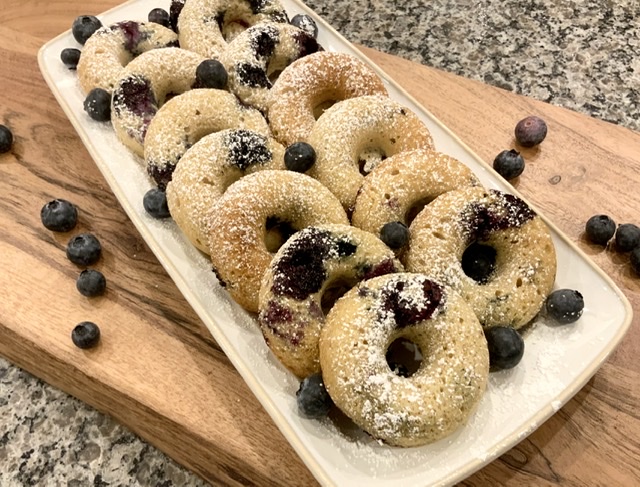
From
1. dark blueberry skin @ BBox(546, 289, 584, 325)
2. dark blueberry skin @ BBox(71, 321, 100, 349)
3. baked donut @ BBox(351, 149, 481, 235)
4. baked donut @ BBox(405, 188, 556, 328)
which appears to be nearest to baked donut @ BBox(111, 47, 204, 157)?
dark blueberry skin @ BBox(71, 321, 100, 349)

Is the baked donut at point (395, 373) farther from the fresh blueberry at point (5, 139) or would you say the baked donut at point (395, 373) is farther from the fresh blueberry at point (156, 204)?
the fresh blueberry at point (5, 139)

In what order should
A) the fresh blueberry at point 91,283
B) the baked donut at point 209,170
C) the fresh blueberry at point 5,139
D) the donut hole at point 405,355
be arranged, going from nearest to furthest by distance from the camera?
the donut hole at point 405,355
the baked donut at point 209,170
the fresh blueberry at point 91,283
the fresh blueberry at point 5,139

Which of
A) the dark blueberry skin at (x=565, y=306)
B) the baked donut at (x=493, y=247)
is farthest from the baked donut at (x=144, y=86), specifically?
the dark blueberry skin at (x=565, y=306)

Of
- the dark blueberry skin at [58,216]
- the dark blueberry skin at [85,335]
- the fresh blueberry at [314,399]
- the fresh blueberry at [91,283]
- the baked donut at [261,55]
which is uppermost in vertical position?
the baked donut at [261,55]

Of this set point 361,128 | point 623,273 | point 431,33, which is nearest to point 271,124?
point 361,128

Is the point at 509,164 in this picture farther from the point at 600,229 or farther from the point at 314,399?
the point at 314,399

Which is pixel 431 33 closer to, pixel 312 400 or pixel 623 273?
pixel 623 273
